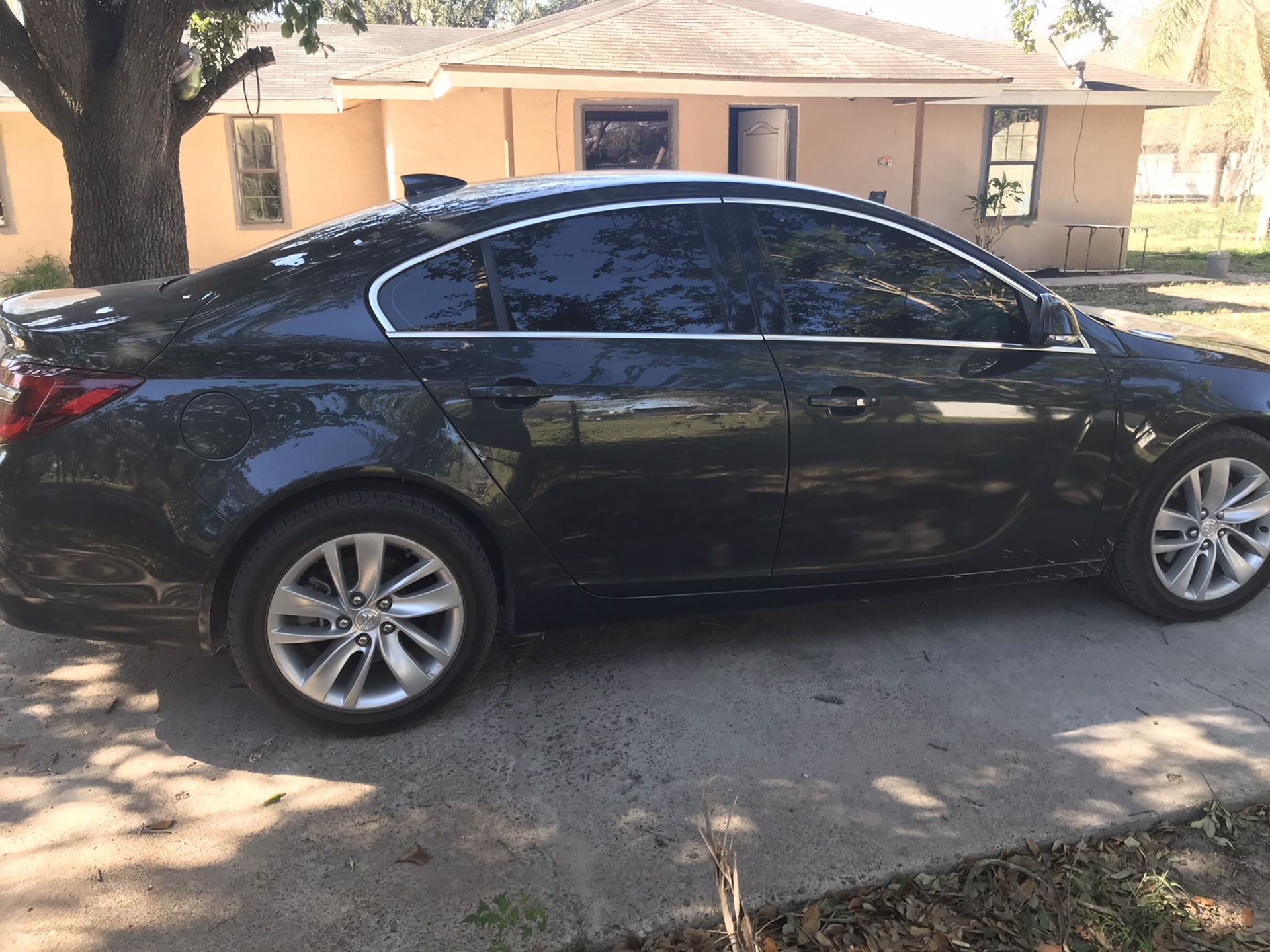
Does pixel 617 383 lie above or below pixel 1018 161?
below

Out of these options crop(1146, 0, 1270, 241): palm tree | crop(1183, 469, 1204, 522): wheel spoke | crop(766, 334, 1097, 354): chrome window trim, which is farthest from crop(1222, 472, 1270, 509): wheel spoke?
crop(1146, 0, 1270, 241): palm tree

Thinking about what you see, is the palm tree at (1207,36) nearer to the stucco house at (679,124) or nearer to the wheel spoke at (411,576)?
the stucco house at (679,124)

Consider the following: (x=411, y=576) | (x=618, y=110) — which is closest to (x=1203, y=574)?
(x=411, y=576)

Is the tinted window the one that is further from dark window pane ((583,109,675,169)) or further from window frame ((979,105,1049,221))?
window frame ((979,105,1049,221))

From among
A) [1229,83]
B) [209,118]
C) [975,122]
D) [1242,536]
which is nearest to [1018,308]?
[1242,536]

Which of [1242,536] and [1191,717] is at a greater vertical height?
[1242,536]

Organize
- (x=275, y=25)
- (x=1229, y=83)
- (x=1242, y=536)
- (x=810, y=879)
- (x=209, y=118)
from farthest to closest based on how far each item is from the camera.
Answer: (x=1229, y=83) < (x=275, y=25) < (x=209, y=118) < (x=1242, y=536) < (x=810, y=879)

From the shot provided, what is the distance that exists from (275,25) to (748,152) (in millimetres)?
10098

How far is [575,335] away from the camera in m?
3.20

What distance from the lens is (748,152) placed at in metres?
14.8

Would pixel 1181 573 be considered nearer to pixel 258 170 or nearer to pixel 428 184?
pixel 428 184

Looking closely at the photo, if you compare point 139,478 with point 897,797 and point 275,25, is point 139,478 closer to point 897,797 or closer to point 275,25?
point 897,797

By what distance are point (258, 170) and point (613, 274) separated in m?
13.4

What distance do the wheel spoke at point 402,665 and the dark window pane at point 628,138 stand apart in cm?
1169
